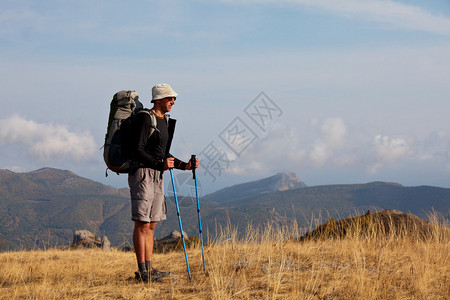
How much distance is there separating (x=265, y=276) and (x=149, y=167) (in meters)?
2.27

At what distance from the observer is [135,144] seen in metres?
6.26

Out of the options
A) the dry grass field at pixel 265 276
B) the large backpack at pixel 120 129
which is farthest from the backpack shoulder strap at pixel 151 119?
the dry grass field at pixel 265 276

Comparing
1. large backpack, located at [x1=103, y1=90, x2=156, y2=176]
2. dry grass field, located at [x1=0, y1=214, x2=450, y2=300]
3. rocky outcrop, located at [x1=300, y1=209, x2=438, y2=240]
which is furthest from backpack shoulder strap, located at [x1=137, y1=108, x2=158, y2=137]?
rocky outcrop, located at [x1=300, y1=209, x2=438, y2=240]

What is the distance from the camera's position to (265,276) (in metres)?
6.49

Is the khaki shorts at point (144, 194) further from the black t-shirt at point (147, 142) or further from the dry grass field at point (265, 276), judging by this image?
the dry grass field at point (265, 276)

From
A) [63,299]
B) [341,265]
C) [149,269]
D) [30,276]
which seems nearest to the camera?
[63,299]

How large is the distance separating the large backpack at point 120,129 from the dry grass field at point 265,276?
172 cm

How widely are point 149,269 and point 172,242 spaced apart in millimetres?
13604

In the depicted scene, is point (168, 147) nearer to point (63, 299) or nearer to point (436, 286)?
point (63, 299)

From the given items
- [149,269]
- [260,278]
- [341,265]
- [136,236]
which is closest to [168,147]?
[136,236]

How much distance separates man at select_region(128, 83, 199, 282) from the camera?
→ 6.28 meters

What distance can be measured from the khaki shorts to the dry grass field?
96 cm

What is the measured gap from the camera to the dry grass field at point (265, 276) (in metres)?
5.70

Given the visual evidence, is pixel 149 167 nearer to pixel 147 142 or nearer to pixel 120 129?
pixel 147 142
